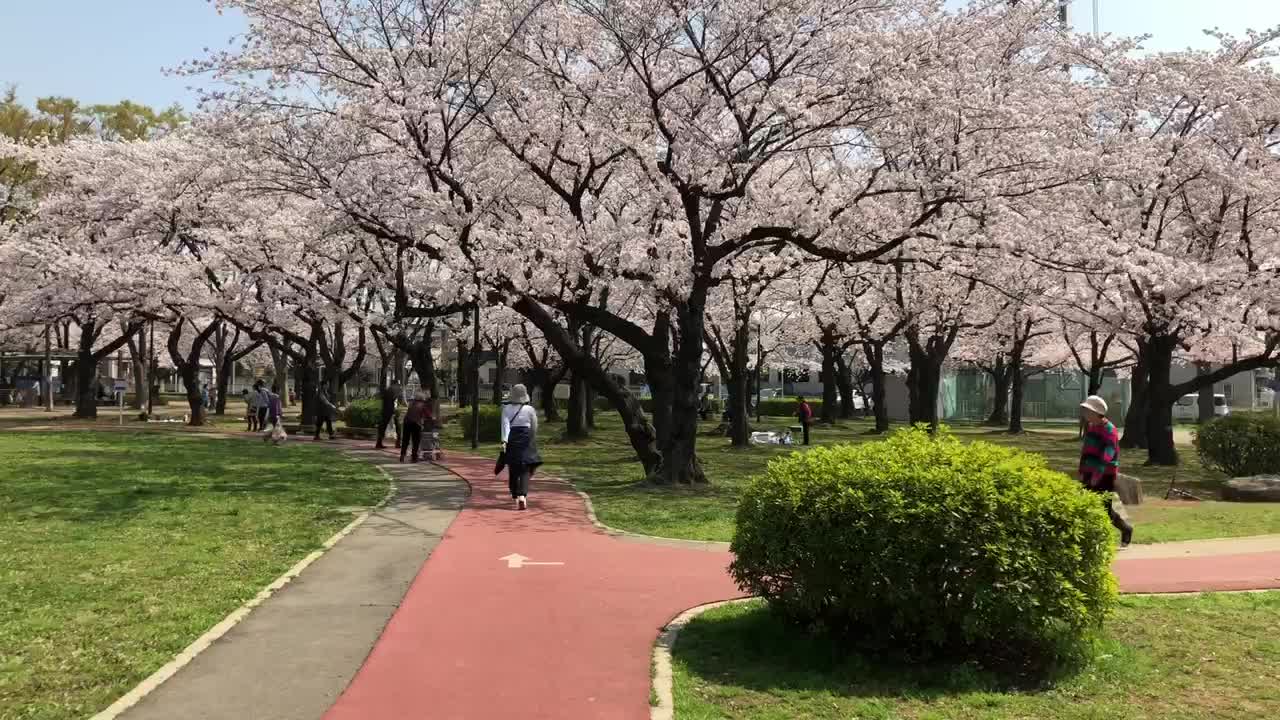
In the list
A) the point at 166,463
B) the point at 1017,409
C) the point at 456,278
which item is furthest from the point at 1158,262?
the point at 1017,409

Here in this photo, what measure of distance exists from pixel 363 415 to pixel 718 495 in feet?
65.8

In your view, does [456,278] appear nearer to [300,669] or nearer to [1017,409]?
[300,669]

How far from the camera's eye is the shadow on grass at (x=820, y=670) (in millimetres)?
5574

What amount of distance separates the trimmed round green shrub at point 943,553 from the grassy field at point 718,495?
4.96m

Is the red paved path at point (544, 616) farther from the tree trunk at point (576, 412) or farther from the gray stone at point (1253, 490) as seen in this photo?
the tree trunk at point (576, 412)

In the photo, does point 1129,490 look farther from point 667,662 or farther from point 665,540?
point 667,662

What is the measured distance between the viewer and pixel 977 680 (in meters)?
5.66

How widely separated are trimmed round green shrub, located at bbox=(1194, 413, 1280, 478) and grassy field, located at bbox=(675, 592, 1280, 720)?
1304 centimetres

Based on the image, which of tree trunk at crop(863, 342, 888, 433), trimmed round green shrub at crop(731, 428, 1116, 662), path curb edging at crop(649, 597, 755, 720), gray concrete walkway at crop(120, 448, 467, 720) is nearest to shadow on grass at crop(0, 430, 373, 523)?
gray concrete walkway at crop(120, 448, 467, 720)

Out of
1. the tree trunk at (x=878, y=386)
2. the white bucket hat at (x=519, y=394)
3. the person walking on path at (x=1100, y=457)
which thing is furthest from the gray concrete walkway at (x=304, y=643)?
the tree trunk at (x=878, y=386)

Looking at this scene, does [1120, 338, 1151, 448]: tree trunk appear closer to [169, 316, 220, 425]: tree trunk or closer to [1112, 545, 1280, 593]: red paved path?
[1112, 545, 1280, 593]: red paved path

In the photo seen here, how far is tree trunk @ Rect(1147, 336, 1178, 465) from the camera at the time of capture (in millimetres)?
24062

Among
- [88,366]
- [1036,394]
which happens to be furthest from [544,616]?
[1036,394]

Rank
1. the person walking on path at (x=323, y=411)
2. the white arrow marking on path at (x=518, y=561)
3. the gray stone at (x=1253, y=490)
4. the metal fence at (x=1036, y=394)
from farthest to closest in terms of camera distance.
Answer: the metal fence at (x=1036, y=394) → the person walking on path at (x=323, y=411) → the gray stone at (x=1253, y=490) → the white arrow marking on path at (x=518, y=561)
